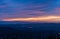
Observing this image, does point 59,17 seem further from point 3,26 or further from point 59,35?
point 3,26

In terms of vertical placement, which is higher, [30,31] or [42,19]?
[42,19]

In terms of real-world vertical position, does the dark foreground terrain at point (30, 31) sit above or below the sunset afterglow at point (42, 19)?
below

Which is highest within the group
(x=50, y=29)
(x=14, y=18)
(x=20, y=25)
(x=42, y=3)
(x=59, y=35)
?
(x=42, y=3)

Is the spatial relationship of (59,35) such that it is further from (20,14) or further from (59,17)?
(20,14)

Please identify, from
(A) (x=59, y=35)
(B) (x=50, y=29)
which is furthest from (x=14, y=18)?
(A) (x=59, y=35)

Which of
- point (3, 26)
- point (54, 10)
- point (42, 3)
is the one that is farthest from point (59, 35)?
point (3, 26)

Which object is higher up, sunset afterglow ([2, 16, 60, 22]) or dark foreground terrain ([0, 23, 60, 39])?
sunset afterglow ([2, 16, 60, 22])

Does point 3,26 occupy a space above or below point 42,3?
below
